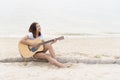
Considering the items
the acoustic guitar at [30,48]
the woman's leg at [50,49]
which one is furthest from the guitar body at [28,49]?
the woman's leg at [50,49]

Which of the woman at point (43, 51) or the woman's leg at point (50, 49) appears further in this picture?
the woman's leg at point (50, 49)

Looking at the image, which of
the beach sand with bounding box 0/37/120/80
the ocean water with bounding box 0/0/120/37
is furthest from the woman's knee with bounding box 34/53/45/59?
the ocean water with bounding box 0/0/120/37

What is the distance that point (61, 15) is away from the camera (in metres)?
17.3

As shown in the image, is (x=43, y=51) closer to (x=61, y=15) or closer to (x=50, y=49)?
(x=50, y=49)

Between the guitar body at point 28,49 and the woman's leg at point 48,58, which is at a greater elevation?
the guitar body at point 28,49

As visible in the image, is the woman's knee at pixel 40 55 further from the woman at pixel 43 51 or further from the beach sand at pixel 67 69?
the beach sand at pixel 67 69

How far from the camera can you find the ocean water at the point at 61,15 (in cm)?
1521

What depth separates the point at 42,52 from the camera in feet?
22.5

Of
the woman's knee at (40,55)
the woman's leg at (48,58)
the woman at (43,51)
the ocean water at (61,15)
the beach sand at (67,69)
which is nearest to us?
the beach sand at (67,69)

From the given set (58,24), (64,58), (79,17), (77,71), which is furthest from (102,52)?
(79,17)

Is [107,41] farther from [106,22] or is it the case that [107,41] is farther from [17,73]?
[106,22]

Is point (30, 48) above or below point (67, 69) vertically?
above

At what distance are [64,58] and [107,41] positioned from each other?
11.7 feet

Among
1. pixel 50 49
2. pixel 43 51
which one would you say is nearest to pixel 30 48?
pixel 43 51
